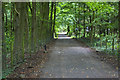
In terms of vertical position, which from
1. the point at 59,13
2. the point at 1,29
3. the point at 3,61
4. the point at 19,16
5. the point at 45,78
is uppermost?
the point at 59,13

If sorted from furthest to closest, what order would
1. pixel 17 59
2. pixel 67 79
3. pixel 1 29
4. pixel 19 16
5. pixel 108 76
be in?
pixel 19 16 < pixel 17 59 < pixel 108 76 < pixel 67 79 < pixel 1 29

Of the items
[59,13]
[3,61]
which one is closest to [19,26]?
[3,61]

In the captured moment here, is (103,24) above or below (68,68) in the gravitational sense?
above

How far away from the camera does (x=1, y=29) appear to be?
21.4ft

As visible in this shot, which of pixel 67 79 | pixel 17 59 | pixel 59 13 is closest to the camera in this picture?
pixel 67 79

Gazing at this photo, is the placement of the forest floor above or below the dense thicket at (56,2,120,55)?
below

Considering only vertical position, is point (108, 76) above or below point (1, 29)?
below

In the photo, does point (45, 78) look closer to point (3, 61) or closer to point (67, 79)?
point (67, 79)

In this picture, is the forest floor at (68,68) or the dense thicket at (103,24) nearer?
the forest floor at (68,68)

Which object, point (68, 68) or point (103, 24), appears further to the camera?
point (103, 24)

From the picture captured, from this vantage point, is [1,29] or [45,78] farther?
[45,78]

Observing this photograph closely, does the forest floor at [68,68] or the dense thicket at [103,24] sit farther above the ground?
the dense thicket at [103,24]

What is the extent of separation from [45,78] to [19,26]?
17.8 feet

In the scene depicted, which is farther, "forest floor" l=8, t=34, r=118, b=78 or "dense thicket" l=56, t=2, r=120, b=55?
"dense thicket" l=56, t=2, r=120, b=55
